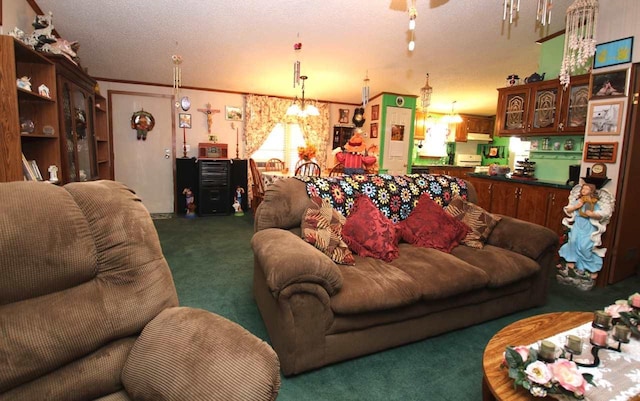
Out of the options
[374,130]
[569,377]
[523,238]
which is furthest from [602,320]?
[374,130]

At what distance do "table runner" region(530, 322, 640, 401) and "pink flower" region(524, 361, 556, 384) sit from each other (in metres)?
0.06

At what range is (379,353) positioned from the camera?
6.41 feet

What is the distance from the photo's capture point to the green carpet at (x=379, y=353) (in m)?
1.66

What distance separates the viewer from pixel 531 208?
3.96 meters

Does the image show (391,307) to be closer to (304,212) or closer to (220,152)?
(304,212)

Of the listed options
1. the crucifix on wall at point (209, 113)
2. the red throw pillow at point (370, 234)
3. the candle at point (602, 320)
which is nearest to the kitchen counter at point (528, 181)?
the red throw pillow at point (370, 234)

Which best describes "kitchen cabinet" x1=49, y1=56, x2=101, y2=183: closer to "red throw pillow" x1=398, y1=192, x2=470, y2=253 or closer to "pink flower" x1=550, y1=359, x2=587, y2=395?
"red throw pillow" x1=398, y1=192, x2=470, y2=253

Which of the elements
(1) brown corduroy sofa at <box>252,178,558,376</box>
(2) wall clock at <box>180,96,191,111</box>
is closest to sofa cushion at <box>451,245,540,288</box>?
(1) brown corduroy sofa at <box>252,178,558,376</box>

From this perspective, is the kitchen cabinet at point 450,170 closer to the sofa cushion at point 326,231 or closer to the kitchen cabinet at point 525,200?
the kitchen cabinet at point 525,200

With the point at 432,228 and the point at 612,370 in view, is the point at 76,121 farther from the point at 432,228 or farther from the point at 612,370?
the point at 612,370

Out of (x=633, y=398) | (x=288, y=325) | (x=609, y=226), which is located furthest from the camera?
(x=609, y=226)

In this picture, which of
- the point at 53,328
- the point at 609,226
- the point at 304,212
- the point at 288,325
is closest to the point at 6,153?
the point at 53,328

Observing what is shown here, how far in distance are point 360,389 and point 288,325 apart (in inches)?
19.4

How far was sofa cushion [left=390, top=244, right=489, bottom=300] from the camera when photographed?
1.93 metres
